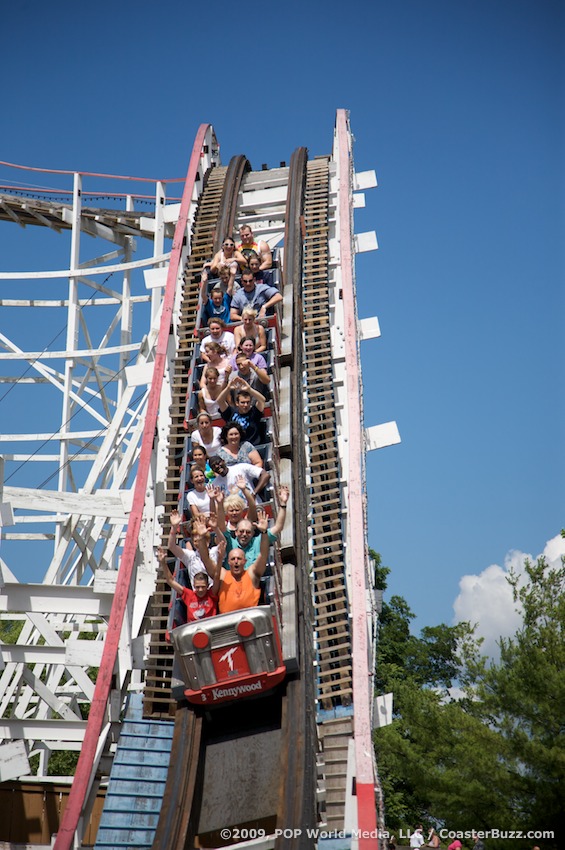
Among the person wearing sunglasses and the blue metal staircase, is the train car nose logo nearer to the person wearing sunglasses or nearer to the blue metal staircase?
the blue metal staircase

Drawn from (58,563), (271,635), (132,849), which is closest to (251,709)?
(271,635)

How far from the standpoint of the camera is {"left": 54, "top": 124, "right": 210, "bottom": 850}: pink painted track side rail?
238 inches

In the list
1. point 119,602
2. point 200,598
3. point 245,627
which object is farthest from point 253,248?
point 245,627

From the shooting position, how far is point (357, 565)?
7434mm

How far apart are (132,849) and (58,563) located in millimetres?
4578

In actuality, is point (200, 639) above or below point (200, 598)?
below

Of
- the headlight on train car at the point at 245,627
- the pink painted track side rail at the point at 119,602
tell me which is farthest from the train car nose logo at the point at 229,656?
the pink painted track side rail at the point at 119,602

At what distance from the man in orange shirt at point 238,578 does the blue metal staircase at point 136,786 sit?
90 cm

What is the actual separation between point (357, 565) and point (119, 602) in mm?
1652

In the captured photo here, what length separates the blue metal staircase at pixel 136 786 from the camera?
239 inches

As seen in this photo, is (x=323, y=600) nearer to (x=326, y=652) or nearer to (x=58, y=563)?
(x=326, y=652)

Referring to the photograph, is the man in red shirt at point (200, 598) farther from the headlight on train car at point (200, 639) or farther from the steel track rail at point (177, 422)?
the steel track rail at point (177, 422)

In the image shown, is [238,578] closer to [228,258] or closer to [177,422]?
[177,422]

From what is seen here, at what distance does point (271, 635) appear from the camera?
6.38m
